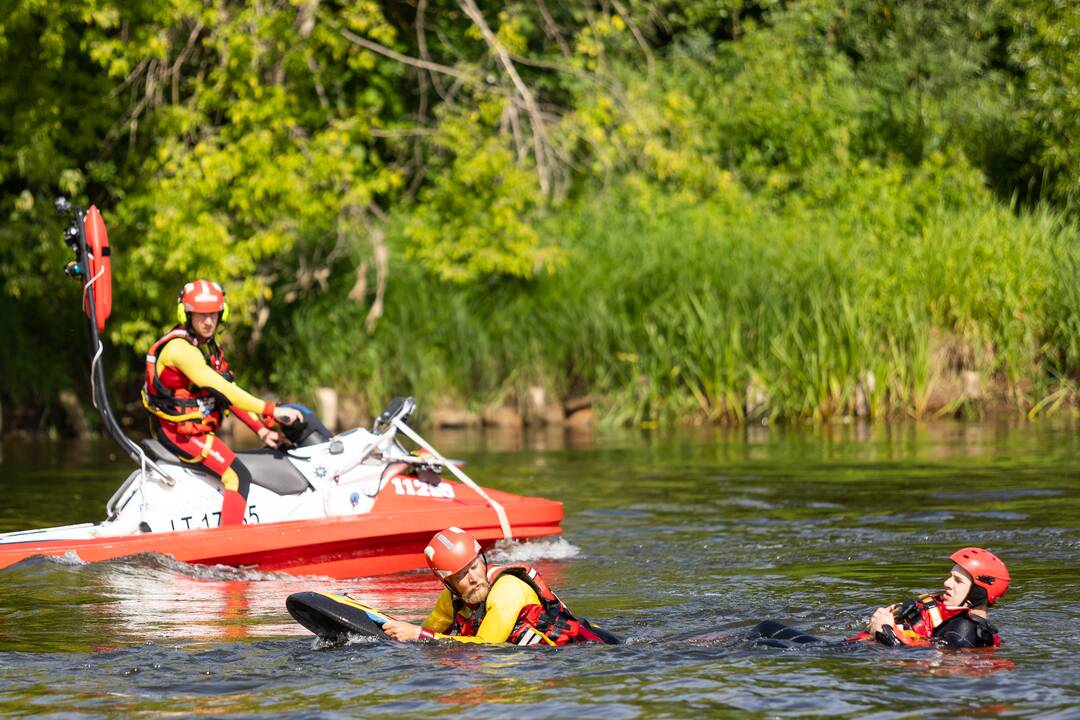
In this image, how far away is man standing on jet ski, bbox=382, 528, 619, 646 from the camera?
25.9 feet

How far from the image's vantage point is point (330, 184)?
64.8 feet

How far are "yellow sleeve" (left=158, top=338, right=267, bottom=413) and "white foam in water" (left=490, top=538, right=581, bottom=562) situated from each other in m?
1.93

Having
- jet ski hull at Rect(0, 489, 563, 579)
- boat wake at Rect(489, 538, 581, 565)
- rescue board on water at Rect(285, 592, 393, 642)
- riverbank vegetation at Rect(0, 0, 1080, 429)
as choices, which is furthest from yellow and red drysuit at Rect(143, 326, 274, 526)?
riverbank vegetation at Rect(0, 0, 1080, 429)

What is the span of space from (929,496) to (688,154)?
26.5 feet

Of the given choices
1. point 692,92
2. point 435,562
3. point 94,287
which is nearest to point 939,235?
point 692,92

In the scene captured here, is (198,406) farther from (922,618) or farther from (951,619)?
(951,619)

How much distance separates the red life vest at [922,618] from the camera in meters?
7.94

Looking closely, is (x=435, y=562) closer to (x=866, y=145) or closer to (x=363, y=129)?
(x=363, y=129)

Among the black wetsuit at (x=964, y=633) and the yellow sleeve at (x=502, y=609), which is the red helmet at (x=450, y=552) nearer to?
the yellow sleeve at (x=502, y=609)

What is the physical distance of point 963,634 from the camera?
7840 millimetres

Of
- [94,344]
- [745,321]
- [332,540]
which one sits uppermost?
[745,321]

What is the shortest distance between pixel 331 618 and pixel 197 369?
289 centimetres

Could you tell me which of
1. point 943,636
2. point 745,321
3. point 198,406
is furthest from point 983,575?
point 745,321

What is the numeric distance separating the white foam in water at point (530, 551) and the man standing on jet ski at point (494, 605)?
125 inches
